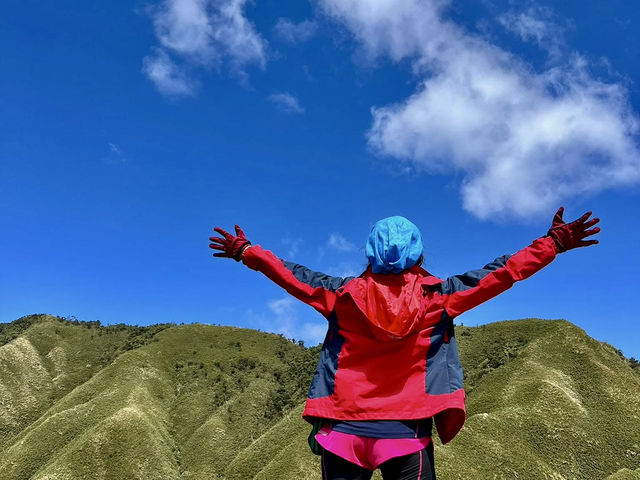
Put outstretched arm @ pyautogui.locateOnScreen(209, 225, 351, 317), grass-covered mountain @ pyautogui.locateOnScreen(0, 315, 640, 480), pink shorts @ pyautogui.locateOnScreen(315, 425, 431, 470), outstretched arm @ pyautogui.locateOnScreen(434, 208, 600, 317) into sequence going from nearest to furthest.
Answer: pink shorts @ pyautogui.locateOnScreen(315, 425, 431, 470) < outstretched arm @ pyautogui.locateOnScreen(434, 208, 600, 317) < outstretched arm @ pyautogui.locateOnScreen(209, 225, 351, 317) < grass-covered mountain @ pyautogui.locateOnScreen(0, 315, 640, 480)

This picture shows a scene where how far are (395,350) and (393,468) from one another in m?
1.09

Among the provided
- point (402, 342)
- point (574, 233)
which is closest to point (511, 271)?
point (574, 233)

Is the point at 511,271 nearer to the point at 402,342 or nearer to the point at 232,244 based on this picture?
the point at 402,342

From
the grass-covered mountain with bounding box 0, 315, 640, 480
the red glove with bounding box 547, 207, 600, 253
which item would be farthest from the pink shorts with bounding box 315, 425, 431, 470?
the grass-covered mountain with bounding box 0, 315, 640, 480

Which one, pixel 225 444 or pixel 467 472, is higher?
pixel 225 444

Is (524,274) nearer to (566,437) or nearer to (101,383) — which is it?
(566,437)

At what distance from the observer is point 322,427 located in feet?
17.2

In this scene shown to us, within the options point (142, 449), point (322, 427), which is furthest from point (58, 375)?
point (322, 427)

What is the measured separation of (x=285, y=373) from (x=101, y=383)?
85.0 ft

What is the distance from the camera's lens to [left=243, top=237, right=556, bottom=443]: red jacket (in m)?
5.05

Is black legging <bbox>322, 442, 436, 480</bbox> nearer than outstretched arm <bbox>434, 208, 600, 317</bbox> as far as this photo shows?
Yes

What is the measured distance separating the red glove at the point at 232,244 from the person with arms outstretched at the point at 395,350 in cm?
78

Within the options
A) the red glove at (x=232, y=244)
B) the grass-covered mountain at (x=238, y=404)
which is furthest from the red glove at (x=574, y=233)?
the grass-covered mountain at (x=238, y=404)

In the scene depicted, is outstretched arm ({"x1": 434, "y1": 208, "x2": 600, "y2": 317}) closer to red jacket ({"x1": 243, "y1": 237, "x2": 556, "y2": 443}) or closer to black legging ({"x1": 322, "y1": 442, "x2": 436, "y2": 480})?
red jacket ({"x1": 243, "y1": 237, "x2": 556, "y2": 443})
